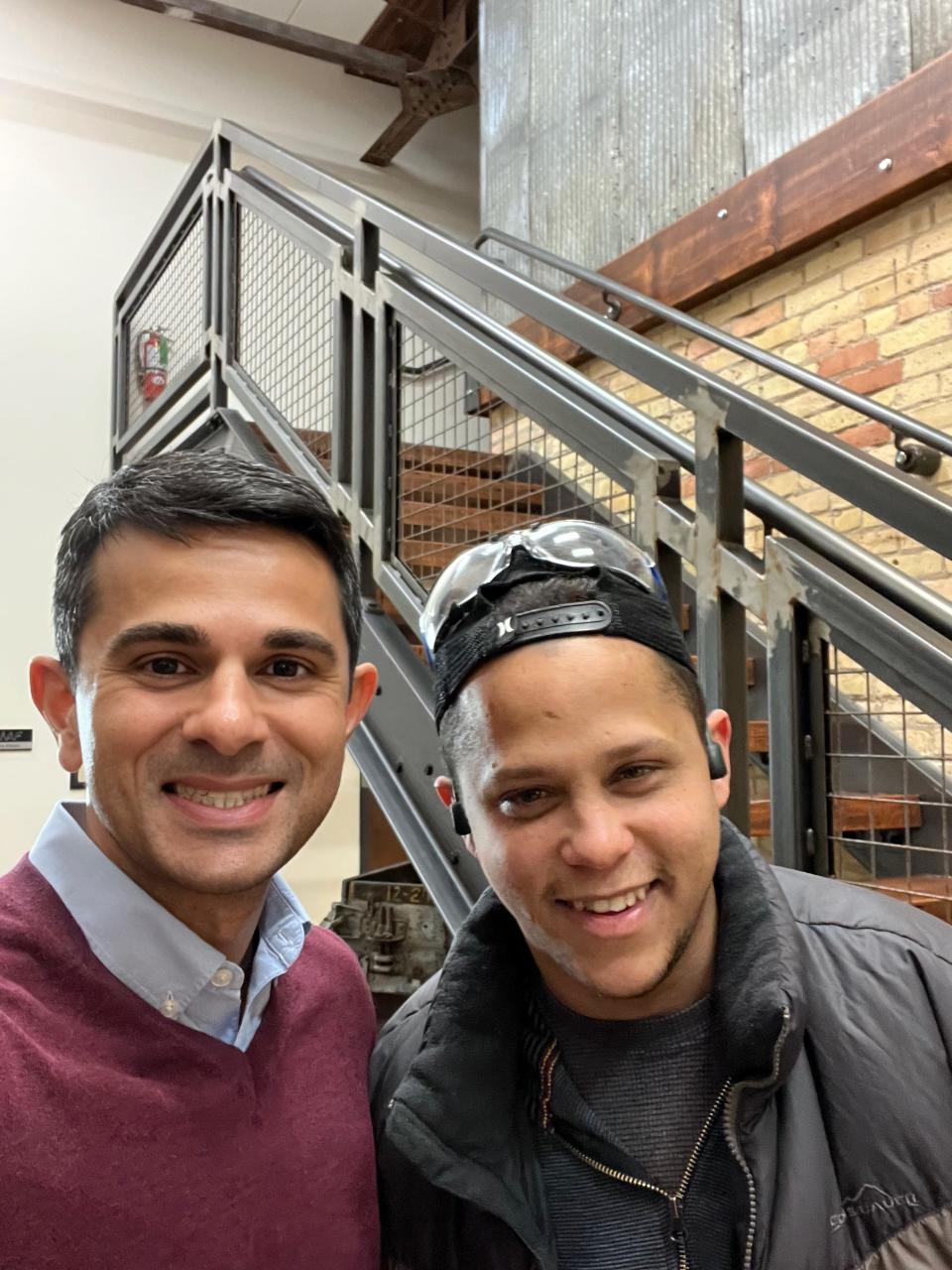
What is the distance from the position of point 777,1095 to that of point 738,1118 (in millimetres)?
54

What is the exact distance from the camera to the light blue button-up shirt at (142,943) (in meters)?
0.97

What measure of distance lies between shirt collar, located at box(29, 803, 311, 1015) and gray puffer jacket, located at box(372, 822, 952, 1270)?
10.3 inches

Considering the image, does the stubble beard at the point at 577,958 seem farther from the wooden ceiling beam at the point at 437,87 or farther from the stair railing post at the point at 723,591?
the wooden ceiling beam at the point at 437,87

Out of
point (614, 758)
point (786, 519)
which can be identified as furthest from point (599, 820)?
point (786, 519)

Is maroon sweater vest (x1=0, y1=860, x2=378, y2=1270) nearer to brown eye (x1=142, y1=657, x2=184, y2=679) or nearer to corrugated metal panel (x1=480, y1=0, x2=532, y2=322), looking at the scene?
brown eye (x1=142, y1=657, x2=184, y2=679)

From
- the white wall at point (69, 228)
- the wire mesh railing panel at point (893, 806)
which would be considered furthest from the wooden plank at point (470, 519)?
the white wall at point (69, 228)

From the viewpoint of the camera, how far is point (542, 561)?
1.14 m

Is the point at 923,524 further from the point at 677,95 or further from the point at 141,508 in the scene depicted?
the point at 677,95

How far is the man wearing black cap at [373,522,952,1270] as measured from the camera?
89 cm

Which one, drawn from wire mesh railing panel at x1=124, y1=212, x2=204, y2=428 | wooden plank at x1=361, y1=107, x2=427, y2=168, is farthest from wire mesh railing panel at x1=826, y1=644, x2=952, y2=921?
wooden plank at x1=361, y1=107, x2=427, y2=168

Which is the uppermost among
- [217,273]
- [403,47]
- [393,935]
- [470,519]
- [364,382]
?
[403,47]

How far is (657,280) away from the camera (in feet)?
13.3

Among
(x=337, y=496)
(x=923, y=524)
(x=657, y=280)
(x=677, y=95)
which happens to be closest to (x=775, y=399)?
(x=657, y=280)

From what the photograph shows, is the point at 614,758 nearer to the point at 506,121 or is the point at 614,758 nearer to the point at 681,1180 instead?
the point at 681,1180
